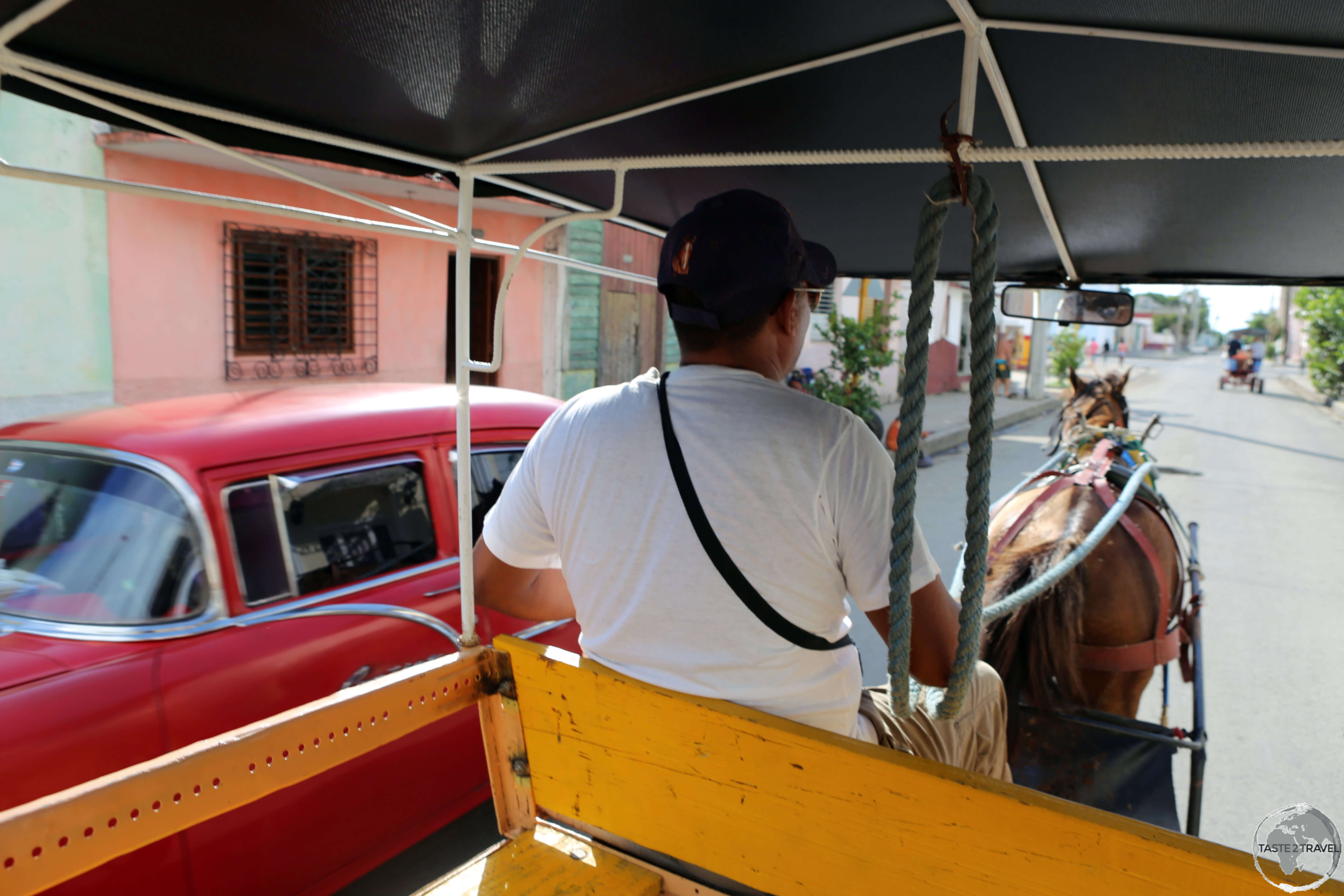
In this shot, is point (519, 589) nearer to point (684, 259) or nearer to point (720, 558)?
point (720, 558)

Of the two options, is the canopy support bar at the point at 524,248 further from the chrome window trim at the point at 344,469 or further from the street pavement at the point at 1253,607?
the street pavement at the point at 1253,607

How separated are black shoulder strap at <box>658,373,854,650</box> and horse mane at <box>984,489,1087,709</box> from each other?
5.89ft

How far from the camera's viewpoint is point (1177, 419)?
58.0 feet

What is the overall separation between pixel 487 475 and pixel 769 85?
6.35ft

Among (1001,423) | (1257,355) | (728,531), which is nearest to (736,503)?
(728,531)

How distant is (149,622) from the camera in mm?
2184

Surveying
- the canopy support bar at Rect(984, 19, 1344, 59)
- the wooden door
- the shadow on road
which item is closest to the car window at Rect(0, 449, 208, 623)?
the canopy support bar at Rect(984, 19, 1344, 59)

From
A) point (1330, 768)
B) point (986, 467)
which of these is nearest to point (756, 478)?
point (986, 467)

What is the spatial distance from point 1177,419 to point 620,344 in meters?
12.7

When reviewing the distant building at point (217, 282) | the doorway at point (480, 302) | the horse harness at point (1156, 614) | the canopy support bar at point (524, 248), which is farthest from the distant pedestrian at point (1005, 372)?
the canopy support bar at point (524, 248)

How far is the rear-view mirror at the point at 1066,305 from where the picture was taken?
2830 mm

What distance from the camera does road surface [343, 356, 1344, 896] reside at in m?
3.44

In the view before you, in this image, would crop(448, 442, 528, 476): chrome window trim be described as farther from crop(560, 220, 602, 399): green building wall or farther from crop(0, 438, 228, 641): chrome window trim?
crop(560, 220, 602, 399): green building wall

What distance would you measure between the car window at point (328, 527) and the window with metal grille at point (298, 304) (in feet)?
18.7
